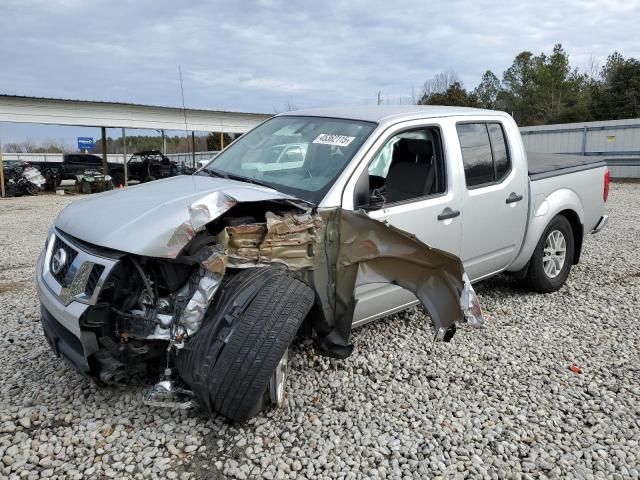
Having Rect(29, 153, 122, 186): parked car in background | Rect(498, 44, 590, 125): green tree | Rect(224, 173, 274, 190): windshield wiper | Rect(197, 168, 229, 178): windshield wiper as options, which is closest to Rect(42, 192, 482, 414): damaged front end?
Rect(224, 173, 274, 190): windshield wiper

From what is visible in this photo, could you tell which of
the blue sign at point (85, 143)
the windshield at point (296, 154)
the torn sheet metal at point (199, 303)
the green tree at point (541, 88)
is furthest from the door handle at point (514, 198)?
the green tree at point (541, 88)

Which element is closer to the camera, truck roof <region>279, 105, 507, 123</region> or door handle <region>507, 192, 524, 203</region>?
truck roof <region>279, 105, 507, 123</region>

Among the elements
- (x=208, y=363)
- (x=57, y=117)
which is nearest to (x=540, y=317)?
(x=208, y=363)

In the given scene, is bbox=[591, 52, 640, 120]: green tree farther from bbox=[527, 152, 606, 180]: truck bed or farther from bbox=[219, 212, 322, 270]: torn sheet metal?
bbox=[219, 212, 322, 270]: torn sheet metal

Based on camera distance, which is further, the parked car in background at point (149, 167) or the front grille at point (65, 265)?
the parked car in background at point (149, 167)

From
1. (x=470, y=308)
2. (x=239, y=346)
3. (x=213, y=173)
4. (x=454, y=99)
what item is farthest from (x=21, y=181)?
(x=454, y=99)

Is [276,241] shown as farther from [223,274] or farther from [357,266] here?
[357,266]

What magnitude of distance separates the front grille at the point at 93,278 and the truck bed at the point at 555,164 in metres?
3.89

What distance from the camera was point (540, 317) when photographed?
4559 millimetres

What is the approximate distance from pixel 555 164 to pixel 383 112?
240cm

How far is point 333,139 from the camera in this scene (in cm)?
366

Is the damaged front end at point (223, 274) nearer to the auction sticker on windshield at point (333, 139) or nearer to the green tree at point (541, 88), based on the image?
the auction sticker on windshield at point (333, 139)

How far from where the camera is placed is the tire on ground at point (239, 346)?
99.0 inches

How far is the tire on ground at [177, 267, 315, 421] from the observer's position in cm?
252
